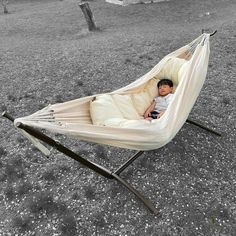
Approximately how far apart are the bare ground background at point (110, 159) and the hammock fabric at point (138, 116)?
1061 mm

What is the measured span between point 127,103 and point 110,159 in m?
1.07

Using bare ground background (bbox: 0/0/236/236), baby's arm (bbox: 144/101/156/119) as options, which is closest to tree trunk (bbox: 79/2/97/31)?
bare ground background (bbox: 0/0/236/236)

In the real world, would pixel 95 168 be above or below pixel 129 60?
above

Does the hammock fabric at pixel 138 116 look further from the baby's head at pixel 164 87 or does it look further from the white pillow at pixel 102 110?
the baby's head at pixel 164 87

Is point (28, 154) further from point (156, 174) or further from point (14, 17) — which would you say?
point (14, 17)

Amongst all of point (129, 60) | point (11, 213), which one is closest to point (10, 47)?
point (129, 60)

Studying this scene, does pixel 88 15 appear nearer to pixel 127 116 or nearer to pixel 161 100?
pixel 161 100

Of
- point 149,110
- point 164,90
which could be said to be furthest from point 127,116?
point 164,90

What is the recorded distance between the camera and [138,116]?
17.7 ft

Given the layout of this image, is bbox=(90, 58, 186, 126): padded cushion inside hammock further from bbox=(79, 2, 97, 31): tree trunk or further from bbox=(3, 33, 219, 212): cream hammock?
bbox=(79, 2, 97, 31): tree trunk

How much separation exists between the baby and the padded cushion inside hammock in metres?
0.08

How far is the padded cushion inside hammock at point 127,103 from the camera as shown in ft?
15.3

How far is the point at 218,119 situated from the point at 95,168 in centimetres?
334

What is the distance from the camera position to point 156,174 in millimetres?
5199
